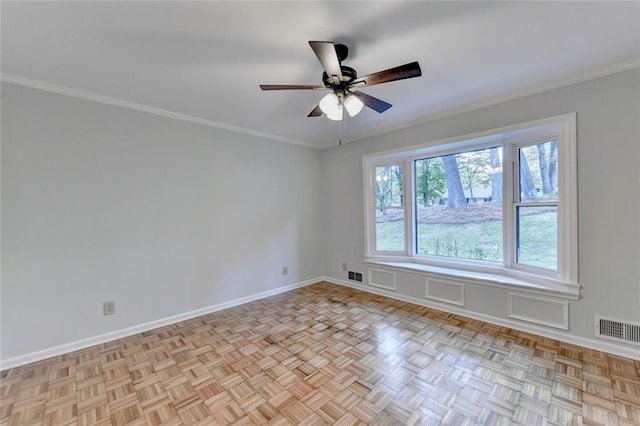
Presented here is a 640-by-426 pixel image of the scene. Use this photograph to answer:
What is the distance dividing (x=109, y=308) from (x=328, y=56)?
3.10 m

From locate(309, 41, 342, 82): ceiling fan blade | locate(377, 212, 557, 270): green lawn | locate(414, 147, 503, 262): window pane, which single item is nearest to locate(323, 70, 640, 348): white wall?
locate(377, 212, 557, 270): green lawn

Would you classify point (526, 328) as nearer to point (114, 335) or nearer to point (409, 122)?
point (409, 122)

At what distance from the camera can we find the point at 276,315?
10.5 ft

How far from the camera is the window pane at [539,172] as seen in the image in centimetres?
262

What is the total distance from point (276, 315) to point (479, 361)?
6.96 feet

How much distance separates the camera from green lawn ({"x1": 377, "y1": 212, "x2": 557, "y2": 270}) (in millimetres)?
2670

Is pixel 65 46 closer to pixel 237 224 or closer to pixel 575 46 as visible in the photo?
pixel 237 224

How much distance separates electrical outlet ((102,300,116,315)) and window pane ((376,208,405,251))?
3349 mm

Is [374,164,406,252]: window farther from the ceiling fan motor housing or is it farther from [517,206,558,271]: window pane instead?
the ceiling fan motor housing

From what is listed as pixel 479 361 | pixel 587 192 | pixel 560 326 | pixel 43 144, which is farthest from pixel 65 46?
pixel 560 326

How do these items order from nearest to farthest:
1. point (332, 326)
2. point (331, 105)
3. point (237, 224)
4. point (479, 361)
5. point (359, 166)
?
point (331, 105), point (479, 361), point (332, 326), point (237, 224), point (359, 166)

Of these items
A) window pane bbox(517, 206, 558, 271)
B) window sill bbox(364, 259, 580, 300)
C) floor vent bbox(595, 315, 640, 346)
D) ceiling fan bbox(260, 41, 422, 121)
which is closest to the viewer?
ceiling fan bbox(260, 41, 422, 121)

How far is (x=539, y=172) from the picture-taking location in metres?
2.73

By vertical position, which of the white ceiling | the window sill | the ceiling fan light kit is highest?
the white ceiling
